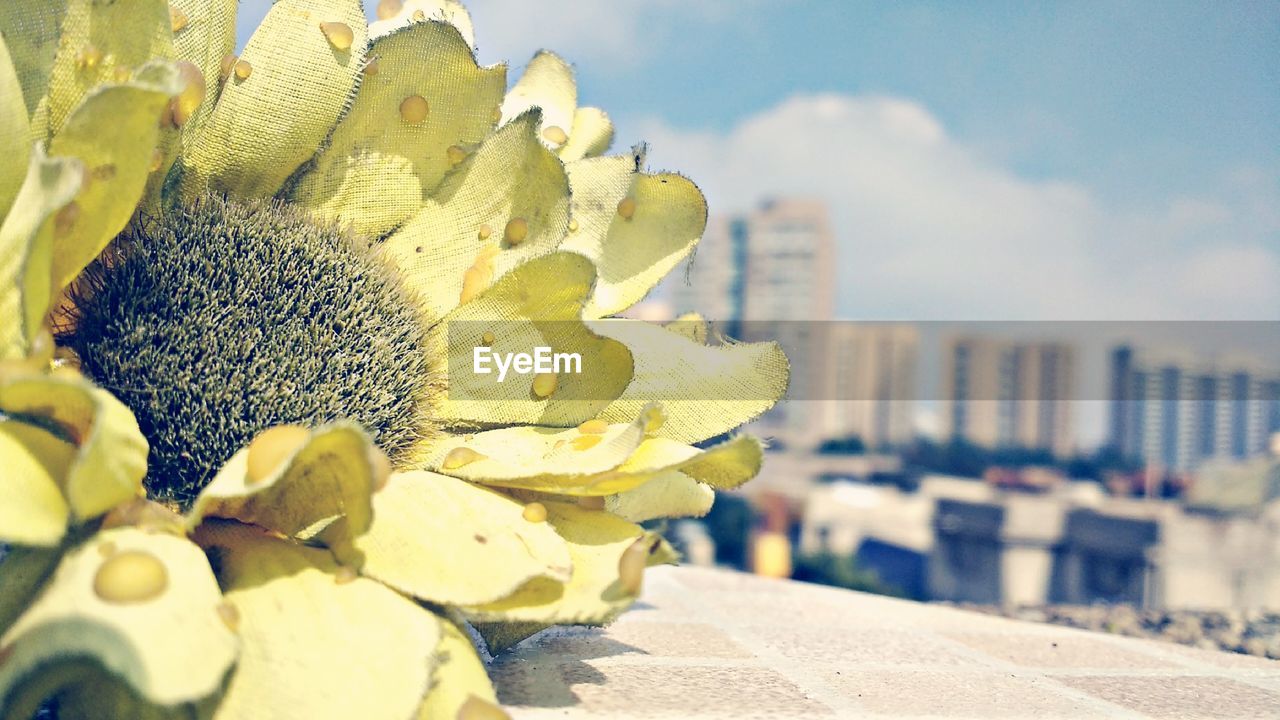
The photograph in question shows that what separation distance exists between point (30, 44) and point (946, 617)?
1.95 meters

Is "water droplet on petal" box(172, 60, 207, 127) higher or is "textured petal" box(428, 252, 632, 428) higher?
"water droplet on petal" box(172, 60, 207, 127)

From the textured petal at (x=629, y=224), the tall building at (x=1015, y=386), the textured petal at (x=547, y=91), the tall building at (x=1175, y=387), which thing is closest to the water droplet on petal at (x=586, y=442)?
the textured petal at (x=629, y=224)

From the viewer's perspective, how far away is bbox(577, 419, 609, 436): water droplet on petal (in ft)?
4.12

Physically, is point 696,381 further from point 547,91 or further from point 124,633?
point 124,633

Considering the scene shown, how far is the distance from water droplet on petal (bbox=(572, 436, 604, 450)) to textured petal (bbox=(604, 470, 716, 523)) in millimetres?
147

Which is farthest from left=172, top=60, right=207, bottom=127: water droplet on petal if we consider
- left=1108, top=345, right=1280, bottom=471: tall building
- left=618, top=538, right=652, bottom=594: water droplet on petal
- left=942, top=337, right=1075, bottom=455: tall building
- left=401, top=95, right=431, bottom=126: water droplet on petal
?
left=942, top=337, right=1075, bottom=455: tall building

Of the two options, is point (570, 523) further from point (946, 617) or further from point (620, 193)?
point (946, 617)

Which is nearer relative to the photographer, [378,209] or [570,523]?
[570,523]

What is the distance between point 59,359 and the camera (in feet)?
3.57

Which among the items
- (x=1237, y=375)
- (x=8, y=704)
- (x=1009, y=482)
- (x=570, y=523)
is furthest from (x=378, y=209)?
(x=1237, y=375)

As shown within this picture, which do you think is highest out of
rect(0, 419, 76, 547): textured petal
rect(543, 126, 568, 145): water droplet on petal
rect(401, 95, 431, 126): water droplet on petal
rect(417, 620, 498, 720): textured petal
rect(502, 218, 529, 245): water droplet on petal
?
rect(543, 126, 568, 145): water droplet on petal

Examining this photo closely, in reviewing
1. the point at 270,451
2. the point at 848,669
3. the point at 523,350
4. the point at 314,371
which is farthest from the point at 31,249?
the point at 848,669

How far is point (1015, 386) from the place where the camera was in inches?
3182

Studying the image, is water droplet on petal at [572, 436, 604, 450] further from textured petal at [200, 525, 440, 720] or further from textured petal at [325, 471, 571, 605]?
textured petal at [200, 525, 440, 720]
